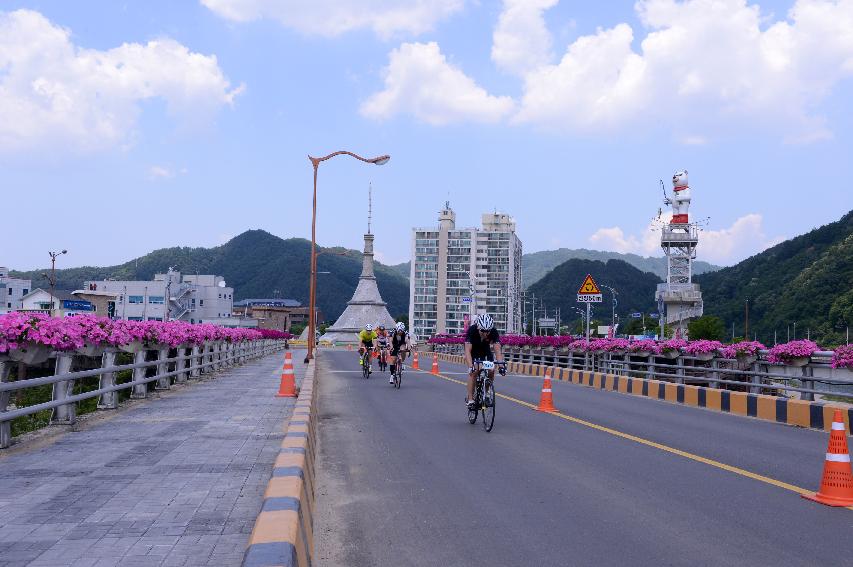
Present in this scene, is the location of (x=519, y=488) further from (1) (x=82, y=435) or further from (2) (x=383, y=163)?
(2) (x=383, y=163)

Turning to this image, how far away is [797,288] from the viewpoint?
102 metres

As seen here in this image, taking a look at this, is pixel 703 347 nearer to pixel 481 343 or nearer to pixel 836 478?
pixel 481 343

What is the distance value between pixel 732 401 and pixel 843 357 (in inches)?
120

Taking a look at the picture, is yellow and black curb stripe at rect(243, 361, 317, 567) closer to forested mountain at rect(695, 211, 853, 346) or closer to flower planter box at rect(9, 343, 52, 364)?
flower planter box at rect(9, 343, 52, 364)

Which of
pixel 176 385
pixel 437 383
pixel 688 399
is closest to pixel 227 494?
pixel 176 385

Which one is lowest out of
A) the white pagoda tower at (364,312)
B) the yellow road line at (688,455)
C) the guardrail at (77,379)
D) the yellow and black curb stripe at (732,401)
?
the yellow road line at (688,455)

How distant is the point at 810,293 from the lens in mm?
95625

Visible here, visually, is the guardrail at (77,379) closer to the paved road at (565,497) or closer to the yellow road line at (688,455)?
the paved road at (565,497)

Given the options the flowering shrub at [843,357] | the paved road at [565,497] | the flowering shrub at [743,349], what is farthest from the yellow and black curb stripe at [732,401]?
the flowering shrub at [743,349]

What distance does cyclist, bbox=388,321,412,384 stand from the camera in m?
23.2

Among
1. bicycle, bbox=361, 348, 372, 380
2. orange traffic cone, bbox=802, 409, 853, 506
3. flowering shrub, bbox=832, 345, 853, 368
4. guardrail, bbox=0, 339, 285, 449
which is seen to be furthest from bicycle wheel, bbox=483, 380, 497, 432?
bicycle, bbox=361, 348, 372, 380

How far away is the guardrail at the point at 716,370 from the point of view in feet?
56.7

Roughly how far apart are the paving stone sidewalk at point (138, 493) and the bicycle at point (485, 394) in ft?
10.7

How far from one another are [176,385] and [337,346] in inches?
4432
